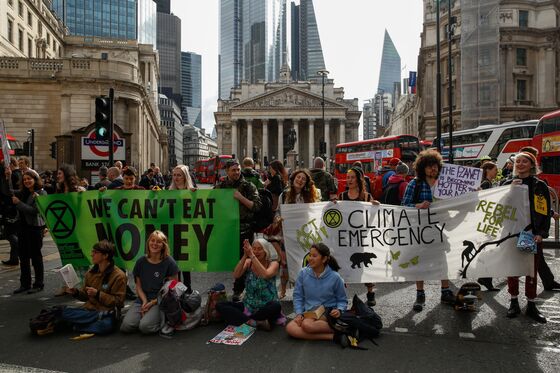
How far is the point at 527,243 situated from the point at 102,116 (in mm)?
8362

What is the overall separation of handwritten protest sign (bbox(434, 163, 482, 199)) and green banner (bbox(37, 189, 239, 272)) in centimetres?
339

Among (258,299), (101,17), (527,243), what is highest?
(101,17)

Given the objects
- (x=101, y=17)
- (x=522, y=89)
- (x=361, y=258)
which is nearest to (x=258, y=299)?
(x=361, y=258)

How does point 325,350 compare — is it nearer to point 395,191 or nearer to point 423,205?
point 423,205

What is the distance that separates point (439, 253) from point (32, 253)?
6.08m

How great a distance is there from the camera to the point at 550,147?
63.2 feet

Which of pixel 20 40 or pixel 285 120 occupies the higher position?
pixel 285 120

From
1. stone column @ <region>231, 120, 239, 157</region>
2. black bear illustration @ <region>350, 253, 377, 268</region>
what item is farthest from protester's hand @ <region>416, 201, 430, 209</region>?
stone column @ <region>231, 120, 239, 157</region>

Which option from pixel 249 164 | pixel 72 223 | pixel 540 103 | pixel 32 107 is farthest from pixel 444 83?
pixel 72 223

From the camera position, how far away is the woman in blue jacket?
5.01 metres

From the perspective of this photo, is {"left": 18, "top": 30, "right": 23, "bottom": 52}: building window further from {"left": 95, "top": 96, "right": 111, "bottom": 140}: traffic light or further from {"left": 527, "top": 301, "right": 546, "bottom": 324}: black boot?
{"left": 527, "top": 301, "right": 546, "bottom": 324}: black boot

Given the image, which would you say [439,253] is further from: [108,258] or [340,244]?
[108,258]

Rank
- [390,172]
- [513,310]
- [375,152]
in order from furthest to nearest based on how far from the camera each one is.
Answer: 1. [375,152]
2. [390,172]
3. [513,310]

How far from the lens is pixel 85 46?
188 feet
